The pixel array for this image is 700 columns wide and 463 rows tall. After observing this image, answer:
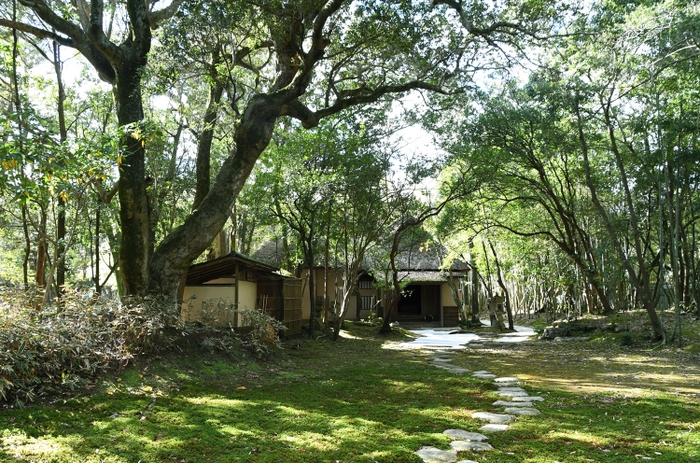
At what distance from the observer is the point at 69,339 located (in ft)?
19.6

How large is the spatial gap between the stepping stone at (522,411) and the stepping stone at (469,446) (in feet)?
4.41

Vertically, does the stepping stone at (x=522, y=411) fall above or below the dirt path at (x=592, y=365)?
above

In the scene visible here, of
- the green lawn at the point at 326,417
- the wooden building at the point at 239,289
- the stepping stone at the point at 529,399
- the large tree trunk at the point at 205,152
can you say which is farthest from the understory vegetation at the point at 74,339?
the stepping stone at the point at 529,399

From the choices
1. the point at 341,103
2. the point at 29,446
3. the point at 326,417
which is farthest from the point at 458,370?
the point at 29,446

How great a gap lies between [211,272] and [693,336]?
40.0 ft

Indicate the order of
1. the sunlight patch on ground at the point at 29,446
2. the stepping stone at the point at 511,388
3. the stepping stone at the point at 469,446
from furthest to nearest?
1. the stepping stone at the point at 511,388
2. the stepping stone at the point at 469,446
3. the sunlight patch on ground at the point at 29,446

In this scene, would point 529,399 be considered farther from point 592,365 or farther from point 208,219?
point 208,219

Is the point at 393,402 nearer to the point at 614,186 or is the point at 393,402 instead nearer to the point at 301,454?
the point at 301,454

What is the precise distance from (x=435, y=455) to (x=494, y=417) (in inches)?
60.6

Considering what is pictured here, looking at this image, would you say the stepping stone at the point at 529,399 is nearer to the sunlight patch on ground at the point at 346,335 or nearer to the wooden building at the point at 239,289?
the wooden building at the point at 239,289

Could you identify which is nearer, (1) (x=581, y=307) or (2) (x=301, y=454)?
(2) (x=301, y=454)

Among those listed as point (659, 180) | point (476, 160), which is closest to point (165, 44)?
point (476, 160)

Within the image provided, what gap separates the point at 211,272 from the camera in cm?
1303

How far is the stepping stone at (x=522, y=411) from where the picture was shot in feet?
18.0
